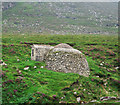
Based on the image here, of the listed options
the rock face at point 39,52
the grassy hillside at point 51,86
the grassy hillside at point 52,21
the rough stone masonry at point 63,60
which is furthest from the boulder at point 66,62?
the grassy hillside at point 52,21

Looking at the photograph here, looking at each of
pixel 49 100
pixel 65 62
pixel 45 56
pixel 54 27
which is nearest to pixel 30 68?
pixel 45 56

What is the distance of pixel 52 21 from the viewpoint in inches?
6348

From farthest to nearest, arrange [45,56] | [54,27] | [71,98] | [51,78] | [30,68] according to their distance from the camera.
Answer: [54,27] < [45,56] < [30,68] < [51,78] < [71,98]

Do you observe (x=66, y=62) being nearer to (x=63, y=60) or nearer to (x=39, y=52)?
(x=63, y=60)

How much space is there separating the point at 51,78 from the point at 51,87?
308 cm

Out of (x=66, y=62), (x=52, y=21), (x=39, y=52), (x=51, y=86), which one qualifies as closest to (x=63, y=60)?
(x=66, y=62)

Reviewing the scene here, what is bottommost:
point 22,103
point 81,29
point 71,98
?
point 81,29

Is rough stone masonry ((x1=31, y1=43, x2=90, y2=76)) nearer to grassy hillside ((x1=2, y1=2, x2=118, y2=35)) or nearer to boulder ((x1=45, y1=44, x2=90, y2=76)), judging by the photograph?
boulder ((x1=45, y1=44, x2=90, y2=76))

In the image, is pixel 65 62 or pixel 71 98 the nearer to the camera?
pixel 71 98

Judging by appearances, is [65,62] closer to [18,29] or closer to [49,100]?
[49,100]

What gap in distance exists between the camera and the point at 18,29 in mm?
134500

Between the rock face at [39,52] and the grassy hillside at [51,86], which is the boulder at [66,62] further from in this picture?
the grassy hillside at [51,86]

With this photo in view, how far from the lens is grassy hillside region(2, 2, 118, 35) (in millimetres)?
139000

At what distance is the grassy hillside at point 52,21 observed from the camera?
5472 inches
